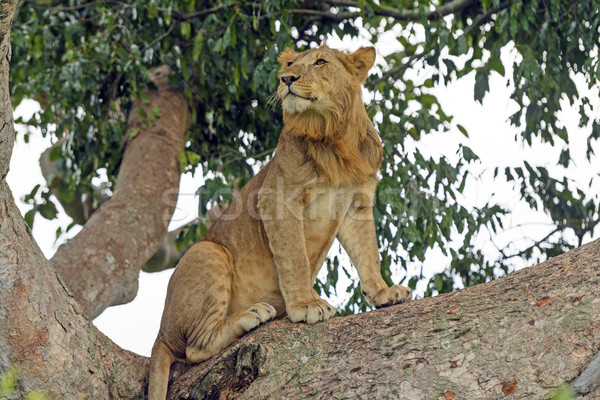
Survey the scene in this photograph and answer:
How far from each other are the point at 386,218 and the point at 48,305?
2.94 m

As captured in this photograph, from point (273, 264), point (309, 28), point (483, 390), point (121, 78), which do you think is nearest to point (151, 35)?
point (121, 78)

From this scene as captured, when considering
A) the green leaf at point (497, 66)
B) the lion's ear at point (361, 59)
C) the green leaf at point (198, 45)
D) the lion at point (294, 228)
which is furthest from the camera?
the green leaf at point (198, 45)

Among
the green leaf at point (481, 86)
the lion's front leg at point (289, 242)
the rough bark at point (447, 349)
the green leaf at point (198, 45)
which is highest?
the green leaf at point (198, 45)

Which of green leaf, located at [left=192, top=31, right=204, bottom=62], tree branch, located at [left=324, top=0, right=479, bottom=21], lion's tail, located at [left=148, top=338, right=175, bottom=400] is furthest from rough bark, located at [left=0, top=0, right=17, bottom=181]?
tree branch, located at [left=324, top=0, right=479, bottom=21]

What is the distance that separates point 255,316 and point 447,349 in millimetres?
1068

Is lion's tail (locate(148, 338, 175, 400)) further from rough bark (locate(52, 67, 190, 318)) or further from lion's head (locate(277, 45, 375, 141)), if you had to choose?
rough bark (locate(52, 67, 190, 318))

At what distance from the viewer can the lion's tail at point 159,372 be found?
9.41 ft

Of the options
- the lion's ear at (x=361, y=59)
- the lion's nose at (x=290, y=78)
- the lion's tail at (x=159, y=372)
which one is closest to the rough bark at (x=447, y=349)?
the lion's tail at (x=159, y=372)

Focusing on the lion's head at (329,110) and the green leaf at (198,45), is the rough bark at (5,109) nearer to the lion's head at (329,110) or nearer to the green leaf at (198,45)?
the lion's head at (329,110)

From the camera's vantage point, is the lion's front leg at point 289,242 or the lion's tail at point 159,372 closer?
the lion's tail at point 159,372

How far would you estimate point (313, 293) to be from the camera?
339 cm

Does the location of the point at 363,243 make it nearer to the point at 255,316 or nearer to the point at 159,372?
the point at 255,316

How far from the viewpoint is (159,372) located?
9.64 ft

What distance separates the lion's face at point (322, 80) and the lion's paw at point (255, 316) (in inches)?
A: 41.5
